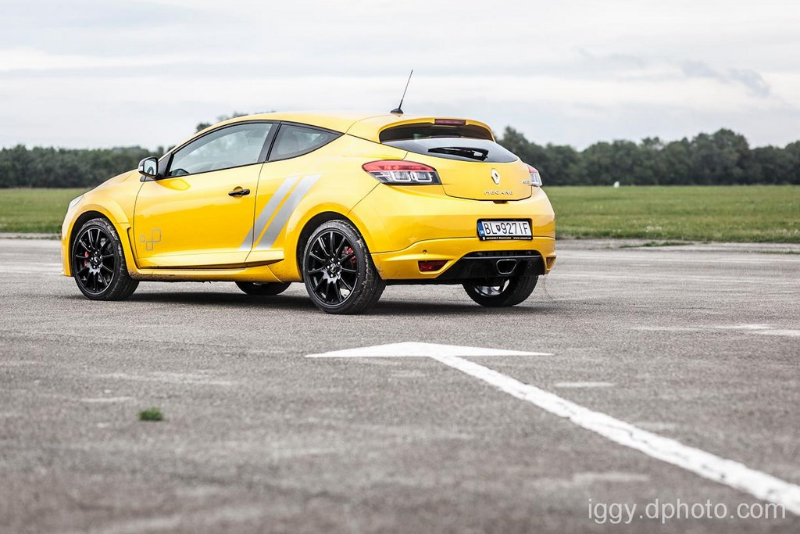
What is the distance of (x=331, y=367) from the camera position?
23.3 ft

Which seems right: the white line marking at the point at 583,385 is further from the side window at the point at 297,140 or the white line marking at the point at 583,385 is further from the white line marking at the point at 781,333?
the side window at the point at 297,140

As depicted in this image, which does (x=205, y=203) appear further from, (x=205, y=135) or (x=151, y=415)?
(x=151, y=415)

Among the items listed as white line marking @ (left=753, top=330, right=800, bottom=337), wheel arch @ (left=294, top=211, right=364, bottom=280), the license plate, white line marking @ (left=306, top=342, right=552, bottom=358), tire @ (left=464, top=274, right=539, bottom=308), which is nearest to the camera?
white line marking @ (left=306, top=342, right=552, bottom=358)

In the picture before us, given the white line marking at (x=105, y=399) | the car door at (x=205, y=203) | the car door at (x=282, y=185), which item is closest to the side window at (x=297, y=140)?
the car door at (x=282, y=185)

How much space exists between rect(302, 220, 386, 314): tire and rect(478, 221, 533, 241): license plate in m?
0.87

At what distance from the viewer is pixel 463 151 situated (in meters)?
10.5

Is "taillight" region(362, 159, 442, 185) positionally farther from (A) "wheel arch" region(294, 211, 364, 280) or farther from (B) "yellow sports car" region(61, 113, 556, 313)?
(A) "wheel arch" region(294, 211, 364, 280)

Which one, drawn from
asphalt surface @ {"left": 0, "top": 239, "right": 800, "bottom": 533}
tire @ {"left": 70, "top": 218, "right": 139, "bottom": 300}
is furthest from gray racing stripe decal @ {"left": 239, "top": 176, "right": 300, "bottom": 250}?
tire @ {"left": 70, "top": 218, "right": 139, "bottom": 300}

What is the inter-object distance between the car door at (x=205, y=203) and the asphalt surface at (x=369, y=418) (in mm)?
591

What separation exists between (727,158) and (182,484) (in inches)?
6930

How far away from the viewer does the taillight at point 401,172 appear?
1005 centimetres

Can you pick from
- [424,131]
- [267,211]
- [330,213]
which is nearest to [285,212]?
[267,211]

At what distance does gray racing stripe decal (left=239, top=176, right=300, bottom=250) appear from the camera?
10.6 metres

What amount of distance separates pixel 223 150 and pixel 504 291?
8.90 feet
